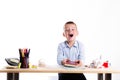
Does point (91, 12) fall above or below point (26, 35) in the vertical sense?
above

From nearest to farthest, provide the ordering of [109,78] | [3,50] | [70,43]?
[109,78], [70,43], [3,50]

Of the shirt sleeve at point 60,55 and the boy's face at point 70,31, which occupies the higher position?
the boy's face at point 70,31

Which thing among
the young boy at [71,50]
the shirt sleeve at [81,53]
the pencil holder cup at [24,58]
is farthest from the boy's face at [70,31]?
the pencil holder cup at [24,58]

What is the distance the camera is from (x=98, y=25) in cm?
331

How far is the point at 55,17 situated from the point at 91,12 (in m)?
0.44

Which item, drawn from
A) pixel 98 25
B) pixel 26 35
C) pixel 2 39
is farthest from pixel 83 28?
pixel 2 39

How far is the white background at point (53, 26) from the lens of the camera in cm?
317

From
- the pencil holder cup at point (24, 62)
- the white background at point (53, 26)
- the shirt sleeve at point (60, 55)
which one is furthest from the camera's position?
the white background at point (53, 26)

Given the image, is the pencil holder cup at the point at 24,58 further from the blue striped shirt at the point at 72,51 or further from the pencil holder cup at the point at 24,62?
the blue striped shirt at the point at 72,51

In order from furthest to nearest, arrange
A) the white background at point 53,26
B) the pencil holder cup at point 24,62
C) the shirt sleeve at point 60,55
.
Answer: the white background at point 53,26 → the shirt sleeve at point 60,55 → the pencil holder cup at point 24,62

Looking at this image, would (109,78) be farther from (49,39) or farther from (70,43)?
(49,39)

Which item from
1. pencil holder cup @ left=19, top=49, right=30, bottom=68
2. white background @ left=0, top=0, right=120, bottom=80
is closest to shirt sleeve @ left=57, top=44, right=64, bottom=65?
pencil holder cup @ left=19, top=49, right=30, bottom=68

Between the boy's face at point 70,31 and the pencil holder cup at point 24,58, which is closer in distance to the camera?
the pencil holder cup at point 24,58

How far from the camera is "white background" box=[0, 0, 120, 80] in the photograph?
3.17 meters
